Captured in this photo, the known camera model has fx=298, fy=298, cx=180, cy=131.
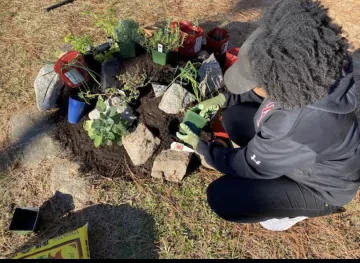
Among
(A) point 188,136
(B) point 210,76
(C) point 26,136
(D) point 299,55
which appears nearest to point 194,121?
(A) point 188,136

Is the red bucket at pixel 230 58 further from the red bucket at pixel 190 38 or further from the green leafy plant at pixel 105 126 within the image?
the green leafy plant at pixel 105 126

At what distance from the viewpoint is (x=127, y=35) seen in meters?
2.59

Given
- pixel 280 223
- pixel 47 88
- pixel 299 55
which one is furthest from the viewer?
pixel 47 88

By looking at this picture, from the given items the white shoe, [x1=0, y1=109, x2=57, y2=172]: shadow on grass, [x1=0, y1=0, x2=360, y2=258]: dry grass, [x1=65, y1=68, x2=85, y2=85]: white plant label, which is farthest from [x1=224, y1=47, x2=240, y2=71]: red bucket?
[x1=0, y1=109, x2=57, y2=172]: shadow on grass

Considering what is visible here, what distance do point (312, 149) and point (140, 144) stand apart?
1.30m

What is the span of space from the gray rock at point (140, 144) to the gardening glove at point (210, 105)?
43 cm

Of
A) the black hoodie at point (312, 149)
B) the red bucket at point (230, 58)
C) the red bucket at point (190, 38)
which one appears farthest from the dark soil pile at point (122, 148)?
the black hoodie at point (312, 149)

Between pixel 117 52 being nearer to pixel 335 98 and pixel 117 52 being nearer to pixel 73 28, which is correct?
pixel 73 28

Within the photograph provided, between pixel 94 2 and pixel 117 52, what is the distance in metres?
1.53

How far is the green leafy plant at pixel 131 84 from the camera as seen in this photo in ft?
8.11

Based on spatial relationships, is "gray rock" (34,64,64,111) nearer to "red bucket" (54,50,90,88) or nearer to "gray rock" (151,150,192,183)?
"red bucket" (54,50,90,88)

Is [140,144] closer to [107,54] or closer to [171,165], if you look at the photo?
[171,165]

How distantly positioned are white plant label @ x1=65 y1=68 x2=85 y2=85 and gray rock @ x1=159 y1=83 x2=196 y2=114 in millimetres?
712

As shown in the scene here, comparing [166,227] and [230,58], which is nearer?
[166,227]
